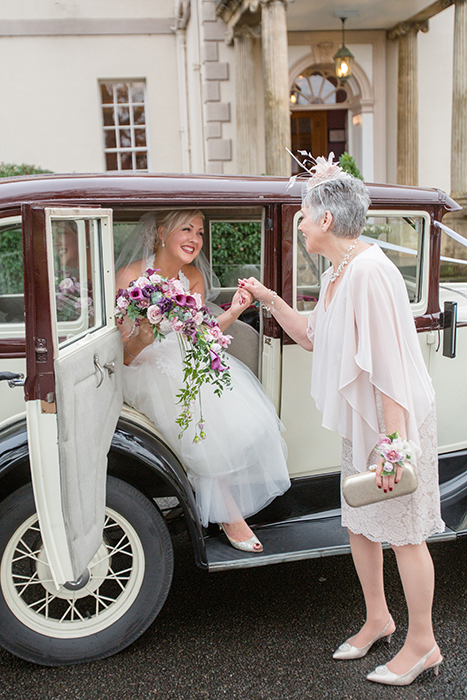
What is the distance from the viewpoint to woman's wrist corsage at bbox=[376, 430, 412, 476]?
2.00 meters

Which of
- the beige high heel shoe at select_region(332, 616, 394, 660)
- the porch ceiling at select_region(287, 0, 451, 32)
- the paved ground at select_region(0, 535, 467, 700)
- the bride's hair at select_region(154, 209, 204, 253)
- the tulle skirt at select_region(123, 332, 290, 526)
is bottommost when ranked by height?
the paved ground at select_region(0, 535, 467, 700)

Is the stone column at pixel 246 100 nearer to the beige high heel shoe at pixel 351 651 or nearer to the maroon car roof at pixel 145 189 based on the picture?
the maroon car roof at pixel 145 189

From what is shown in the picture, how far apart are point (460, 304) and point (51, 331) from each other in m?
2.72

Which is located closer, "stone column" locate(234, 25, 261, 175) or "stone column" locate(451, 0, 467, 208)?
"stone column" locate(451, 0, 467, 208)

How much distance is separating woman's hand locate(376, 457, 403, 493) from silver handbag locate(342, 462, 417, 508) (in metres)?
0.02

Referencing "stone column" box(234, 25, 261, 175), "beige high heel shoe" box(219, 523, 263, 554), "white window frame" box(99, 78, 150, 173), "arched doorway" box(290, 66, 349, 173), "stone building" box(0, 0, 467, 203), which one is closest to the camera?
"beige high heel shoe" box(219, 523, 263, 554)

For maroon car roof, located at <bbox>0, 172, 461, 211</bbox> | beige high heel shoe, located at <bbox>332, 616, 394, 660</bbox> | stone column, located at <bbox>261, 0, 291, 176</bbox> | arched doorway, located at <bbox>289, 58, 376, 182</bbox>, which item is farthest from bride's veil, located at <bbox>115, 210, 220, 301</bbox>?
arched doorway, located at <bbox>289, 58, 376, 182</bbox>

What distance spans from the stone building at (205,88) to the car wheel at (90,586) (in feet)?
32.5

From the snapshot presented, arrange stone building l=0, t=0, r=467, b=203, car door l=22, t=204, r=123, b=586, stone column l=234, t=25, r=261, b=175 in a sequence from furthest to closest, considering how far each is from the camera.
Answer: stone building l=0, t=0, r=467, b=203
stone column l=234, t=25, r=261, b=175
car door l=22, t=204, r=123, b=586

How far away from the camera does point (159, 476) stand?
2.42 metres

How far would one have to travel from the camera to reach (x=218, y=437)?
104 inches

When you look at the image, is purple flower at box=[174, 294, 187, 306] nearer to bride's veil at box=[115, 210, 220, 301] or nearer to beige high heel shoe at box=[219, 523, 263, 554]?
bride's veil at box=[115, 210, 220, 301]

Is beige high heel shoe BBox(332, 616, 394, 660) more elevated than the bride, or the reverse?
the bride

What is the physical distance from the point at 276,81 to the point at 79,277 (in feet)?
28.4
